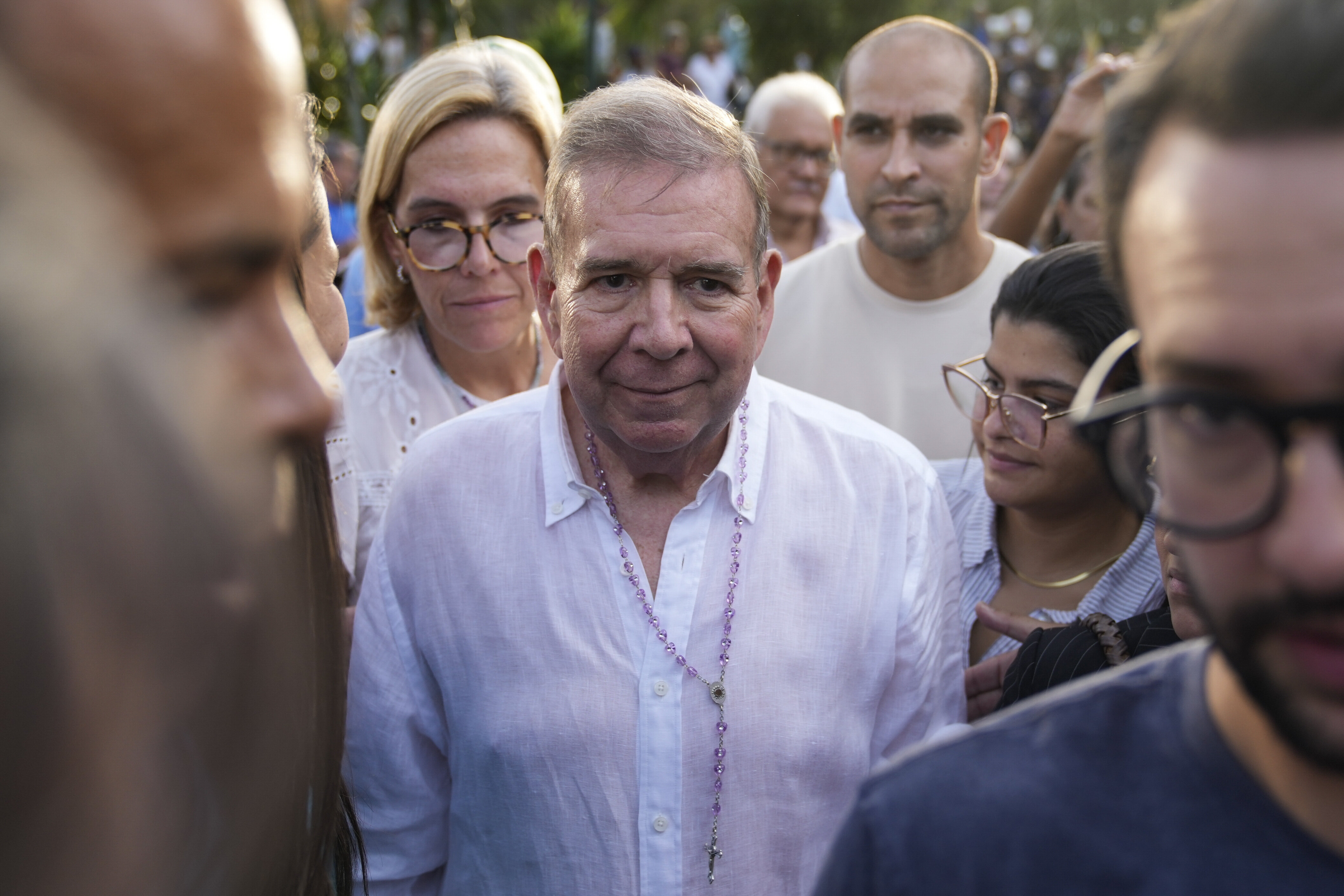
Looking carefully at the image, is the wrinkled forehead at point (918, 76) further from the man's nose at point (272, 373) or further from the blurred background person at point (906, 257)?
the man's nose at point (272, 373)

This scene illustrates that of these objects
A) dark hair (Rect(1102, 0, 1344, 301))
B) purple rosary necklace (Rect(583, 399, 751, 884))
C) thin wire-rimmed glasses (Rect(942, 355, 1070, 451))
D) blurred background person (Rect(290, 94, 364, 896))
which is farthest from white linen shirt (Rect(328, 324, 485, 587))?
dark hair (Rect(1102, 0, 1344, 301))

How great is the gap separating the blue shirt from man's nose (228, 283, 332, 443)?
2.86 feet

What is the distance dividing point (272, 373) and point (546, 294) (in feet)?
6.50

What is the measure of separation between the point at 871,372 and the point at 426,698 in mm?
2002

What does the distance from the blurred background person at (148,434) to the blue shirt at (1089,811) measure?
2.59ft

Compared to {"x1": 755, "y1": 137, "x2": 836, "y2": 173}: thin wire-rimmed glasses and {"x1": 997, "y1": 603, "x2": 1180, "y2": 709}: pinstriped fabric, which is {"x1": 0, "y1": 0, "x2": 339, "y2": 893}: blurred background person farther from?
{"x1": 755, "y1": 137, "x2": 836, "y2": 173}: thin wire-rimmed glasses

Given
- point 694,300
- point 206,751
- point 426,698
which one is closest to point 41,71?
point 206,751

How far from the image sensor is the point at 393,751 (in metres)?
2.20

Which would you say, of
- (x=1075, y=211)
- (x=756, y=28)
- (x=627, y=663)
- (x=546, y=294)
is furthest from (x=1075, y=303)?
(x=756, y=28)

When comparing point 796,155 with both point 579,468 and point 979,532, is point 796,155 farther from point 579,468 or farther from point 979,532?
point 579,468

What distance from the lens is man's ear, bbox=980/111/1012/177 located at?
408cm

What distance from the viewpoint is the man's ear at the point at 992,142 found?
4082 mm

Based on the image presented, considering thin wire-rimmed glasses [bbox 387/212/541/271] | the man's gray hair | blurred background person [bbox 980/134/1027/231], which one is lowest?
blurred background person [bbox 980/134/1027/231]

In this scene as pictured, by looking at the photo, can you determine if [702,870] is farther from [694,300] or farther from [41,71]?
[41,71]
